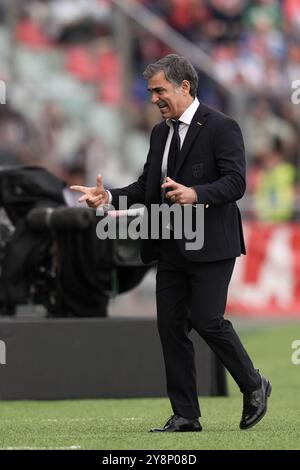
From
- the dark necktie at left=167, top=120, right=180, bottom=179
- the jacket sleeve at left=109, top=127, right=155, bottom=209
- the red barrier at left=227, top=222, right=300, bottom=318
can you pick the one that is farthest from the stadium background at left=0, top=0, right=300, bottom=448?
the dark necktie at left=167, top=120, right=180, bottom=179

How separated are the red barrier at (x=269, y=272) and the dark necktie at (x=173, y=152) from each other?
37.9 ft

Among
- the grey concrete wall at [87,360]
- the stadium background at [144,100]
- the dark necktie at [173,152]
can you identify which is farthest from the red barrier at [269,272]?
the dark necktie at [173,152]

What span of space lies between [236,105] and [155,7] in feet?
15.5

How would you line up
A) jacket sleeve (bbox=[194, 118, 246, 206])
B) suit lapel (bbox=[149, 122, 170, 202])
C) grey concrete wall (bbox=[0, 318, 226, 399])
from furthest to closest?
1. grey concrete wall (bbox=[0, 318, 226, 399])
2. suit lapel (bbox=[149, 122, 170, 202])
3. jacket sleeve (bbox=[194, 118, 246, 206])

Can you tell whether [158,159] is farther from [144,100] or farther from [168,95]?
[144,100]

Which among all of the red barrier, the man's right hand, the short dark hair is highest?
the short dark hair

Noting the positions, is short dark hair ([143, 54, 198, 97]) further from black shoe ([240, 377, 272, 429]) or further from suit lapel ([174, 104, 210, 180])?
black shoe ([240, 377, 272, 429])

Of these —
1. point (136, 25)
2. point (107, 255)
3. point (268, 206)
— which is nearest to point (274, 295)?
point (268, 206)

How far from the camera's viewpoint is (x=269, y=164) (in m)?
20.9

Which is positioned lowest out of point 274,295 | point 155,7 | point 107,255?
point 274,295

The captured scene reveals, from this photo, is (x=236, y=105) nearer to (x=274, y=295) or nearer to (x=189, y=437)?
(x=274, y=295)

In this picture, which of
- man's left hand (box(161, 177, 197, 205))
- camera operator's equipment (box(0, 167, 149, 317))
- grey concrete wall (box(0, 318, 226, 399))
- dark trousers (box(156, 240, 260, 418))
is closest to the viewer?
man's left hand (box(161, 177, 197, 205))

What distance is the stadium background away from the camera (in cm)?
2011

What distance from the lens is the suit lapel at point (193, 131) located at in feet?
27.9
